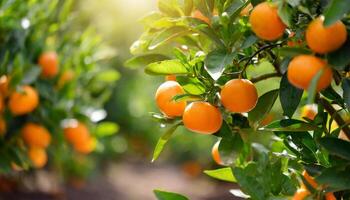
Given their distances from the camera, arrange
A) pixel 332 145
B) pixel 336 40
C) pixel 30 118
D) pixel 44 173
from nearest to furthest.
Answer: pixel 336 40 < pixel 332 145 < pixel 30 118 < pixel 44 173

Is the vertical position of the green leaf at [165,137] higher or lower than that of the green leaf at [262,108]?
lower

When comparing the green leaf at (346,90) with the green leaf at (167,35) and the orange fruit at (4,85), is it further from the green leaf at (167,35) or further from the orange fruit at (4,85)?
the orange fruit at (4,85)

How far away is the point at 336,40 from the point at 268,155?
378 millimetres

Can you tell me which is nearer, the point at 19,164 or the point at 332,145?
the point at 332,145

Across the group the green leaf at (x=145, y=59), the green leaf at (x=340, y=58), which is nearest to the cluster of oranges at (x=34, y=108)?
the green leaf at (x=145, y=59)

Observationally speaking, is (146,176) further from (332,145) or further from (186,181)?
(332,145)

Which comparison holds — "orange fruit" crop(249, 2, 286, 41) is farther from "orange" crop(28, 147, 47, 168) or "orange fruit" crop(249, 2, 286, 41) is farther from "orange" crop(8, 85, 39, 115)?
"orange" crop(28, 147, 47, 168)

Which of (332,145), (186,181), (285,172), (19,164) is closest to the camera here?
(332,145)

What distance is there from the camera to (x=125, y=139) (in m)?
4.80

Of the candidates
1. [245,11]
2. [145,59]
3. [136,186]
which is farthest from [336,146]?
[136,186]

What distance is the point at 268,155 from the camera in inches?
42.0

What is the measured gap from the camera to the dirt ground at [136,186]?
3975 millimetres

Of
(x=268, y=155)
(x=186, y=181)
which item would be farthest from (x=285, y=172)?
(x=186, y=181)

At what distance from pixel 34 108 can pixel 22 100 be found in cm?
22
